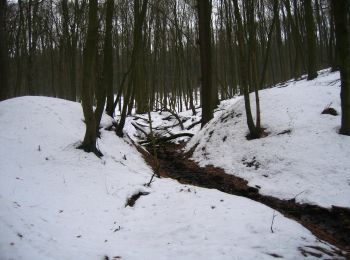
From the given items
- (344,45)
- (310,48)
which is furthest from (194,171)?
(310,48)

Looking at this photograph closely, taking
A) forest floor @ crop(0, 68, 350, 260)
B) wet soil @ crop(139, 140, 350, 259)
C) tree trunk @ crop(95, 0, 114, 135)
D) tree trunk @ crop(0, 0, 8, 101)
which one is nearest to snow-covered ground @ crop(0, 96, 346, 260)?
forest floor @ crop(0, 68, 350, 260)

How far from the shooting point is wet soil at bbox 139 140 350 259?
5.40 metres

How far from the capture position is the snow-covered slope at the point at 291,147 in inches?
283

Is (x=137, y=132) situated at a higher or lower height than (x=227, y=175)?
higher

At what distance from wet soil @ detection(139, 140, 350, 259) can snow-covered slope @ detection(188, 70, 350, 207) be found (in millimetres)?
244

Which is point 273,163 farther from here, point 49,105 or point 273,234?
point 49,105

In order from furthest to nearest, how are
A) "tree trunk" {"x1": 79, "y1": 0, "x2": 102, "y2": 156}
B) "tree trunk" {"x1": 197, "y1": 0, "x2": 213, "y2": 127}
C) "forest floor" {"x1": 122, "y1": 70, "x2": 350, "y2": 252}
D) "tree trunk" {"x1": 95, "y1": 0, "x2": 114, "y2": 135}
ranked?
"tree trunk" {"x1": 197, "y1": 0, "x2": 213, "y2": 127}
"tree trunk" {"x1": 95, "y1": 0, "x2": 114, "y2": 135}
"tree trunk" {"x1": 79, "y1": 0, "x2": 102, "y2": 156}
"forest floor" {"x1": 122, "y1": 70, "x2": 350, "y2": 252}

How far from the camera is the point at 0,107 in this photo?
10.2 metres

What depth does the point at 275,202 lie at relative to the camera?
23.1 ft

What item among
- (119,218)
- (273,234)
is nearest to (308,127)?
(273,234)

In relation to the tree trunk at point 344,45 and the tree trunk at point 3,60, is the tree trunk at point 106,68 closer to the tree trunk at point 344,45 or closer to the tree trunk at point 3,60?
the tree trunk at point 3,60

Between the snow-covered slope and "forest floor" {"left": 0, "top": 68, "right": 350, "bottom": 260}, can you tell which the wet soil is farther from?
the snow-covered slope

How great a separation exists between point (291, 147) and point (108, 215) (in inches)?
223

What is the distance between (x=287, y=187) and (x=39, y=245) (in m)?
5.66
